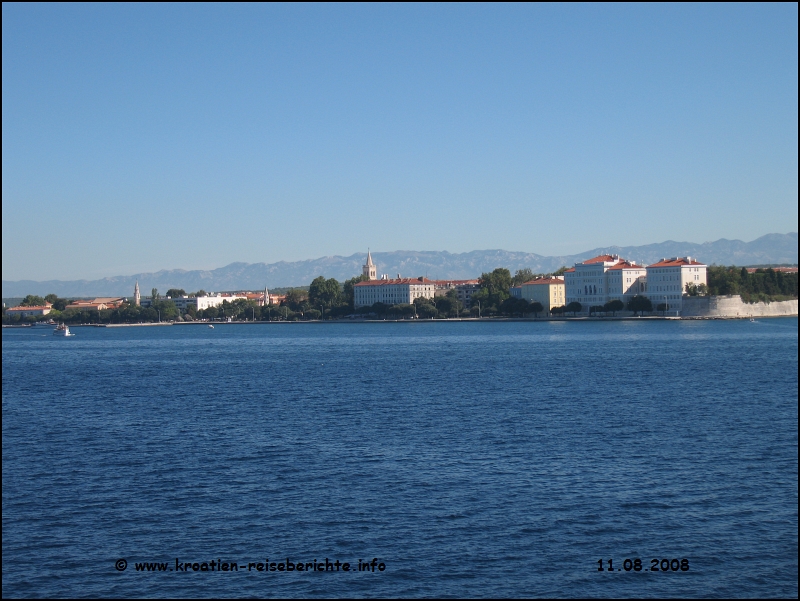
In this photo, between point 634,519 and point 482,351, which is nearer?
point 634,519

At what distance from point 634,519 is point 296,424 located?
34.3ft

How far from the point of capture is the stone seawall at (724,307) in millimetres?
88500

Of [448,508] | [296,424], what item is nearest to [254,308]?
[296,424]

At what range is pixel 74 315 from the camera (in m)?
129

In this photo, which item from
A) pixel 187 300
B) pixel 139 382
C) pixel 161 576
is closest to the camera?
pixel 161 576

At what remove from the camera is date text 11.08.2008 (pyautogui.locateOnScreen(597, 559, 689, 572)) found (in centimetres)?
1039

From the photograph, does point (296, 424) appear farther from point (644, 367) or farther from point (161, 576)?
point (644, 367)

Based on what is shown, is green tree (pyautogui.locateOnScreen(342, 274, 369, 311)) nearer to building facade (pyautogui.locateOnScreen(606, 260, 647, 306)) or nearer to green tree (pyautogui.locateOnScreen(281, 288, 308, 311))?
green tree (pyautogui.locateOnScreen(281, 288, 308, 311))

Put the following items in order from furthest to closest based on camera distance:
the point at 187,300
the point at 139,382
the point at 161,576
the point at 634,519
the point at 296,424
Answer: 1. the point at 187,300
2. the point at 139,382
3. the point at 296,424
4. the point at 634,519
5. the point at 161,576

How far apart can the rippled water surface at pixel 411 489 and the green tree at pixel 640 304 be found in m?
66.4

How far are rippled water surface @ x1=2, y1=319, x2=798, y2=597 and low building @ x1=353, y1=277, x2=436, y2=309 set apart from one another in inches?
3653

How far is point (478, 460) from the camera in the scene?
627 inches

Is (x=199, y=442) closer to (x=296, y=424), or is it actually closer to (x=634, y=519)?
(x=296, y=424)

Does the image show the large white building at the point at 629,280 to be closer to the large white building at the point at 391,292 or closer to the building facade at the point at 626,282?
the building facade at the point at 626,282
